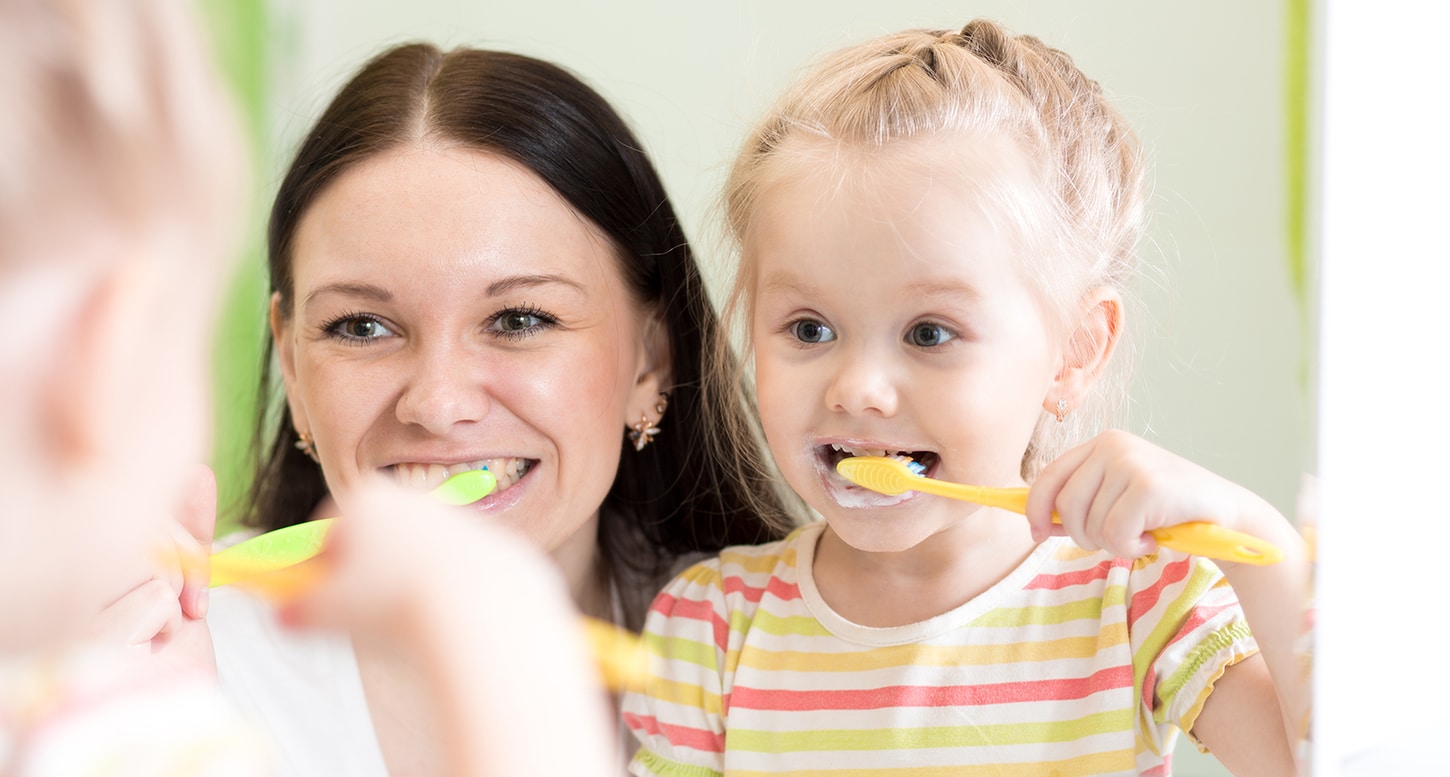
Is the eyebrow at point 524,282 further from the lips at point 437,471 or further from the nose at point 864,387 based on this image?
the nose at point 864,387

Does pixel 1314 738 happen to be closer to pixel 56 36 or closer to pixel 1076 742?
pixel 1076 742

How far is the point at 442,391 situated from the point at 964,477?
28 centimetres

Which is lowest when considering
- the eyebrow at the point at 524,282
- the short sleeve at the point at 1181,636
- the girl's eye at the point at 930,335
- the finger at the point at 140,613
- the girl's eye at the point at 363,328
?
the short sleeve at the point at 1181,636

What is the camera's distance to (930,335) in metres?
0.59

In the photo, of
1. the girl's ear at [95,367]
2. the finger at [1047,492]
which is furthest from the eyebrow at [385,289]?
the girl's ear at [95,367]

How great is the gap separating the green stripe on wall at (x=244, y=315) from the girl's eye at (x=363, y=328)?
0.90ft

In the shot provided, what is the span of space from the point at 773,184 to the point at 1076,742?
1.06 ft

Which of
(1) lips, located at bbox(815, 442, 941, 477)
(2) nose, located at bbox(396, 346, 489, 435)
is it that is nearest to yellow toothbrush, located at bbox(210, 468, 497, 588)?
(2) nose, located at bbox(396, 346, 489, 435)

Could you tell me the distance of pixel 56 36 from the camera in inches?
10.1

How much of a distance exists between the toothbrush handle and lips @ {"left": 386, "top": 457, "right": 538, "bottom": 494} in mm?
269

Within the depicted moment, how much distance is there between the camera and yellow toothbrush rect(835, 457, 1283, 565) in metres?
0.47

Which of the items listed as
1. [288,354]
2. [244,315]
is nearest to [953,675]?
[288,354]

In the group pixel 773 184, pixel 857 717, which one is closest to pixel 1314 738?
pixel 857 717

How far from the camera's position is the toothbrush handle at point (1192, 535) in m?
0.47
